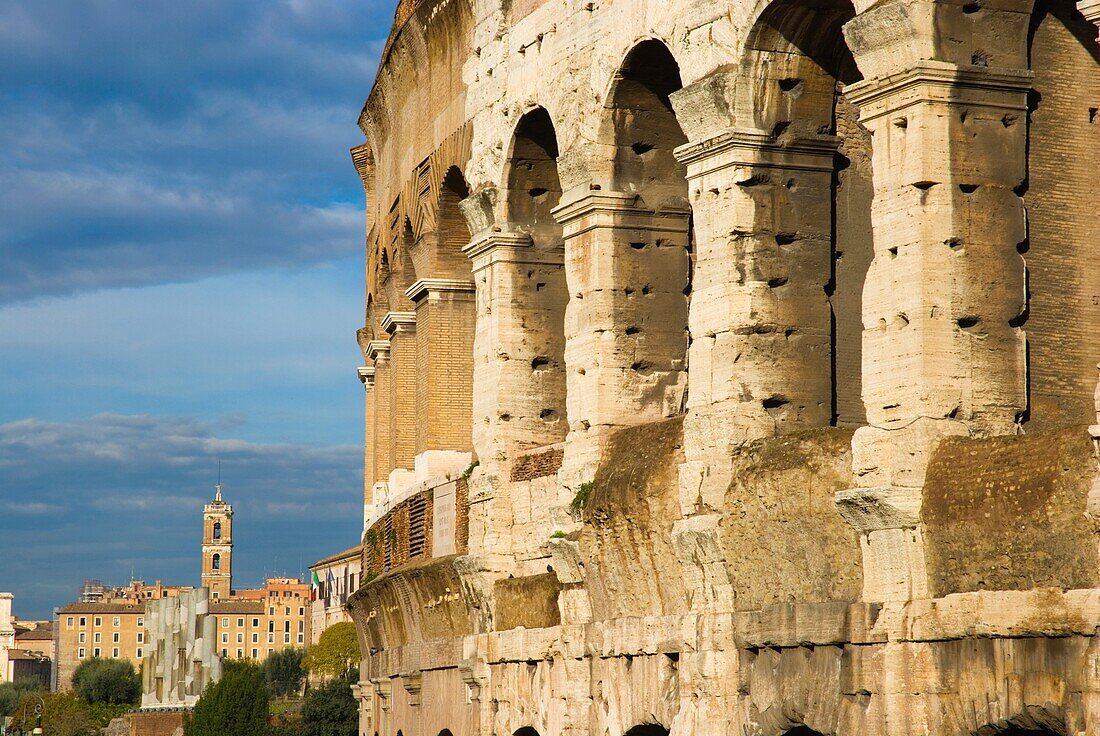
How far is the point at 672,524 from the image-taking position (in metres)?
13.8

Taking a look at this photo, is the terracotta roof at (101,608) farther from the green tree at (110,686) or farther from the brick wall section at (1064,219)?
the brick wall section at (1064,219)

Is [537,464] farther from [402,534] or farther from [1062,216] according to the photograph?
[1062,216]

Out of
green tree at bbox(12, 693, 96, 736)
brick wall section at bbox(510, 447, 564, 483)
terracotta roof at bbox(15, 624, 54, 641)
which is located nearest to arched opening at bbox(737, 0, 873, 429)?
brick wall section at bbox(510, 447, 564, 483)

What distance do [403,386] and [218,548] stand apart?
128055 millimetres

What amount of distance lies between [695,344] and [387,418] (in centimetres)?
1092

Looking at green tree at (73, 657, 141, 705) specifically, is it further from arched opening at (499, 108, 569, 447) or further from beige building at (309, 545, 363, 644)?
arched opening at (499, 108, 569, 447)

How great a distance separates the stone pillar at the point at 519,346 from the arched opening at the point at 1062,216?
5.92m

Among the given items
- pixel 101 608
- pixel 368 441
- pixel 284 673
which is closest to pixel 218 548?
pixel 101 608

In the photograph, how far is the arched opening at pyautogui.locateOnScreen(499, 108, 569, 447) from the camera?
55.4ft

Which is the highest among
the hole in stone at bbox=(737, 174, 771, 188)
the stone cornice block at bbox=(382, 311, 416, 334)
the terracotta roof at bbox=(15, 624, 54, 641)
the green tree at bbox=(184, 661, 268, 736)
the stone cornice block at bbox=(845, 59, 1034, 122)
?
the stone cornice block at bbox=(382, 311, 416, 334)

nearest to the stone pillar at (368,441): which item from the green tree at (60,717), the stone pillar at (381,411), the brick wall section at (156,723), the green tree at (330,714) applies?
the stone pillar at (381,411)

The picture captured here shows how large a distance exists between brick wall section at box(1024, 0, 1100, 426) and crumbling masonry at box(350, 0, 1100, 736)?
2cm

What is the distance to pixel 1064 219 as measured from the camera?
1186 cm

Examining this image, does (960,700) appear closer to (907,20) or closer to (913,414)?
(913,414)
